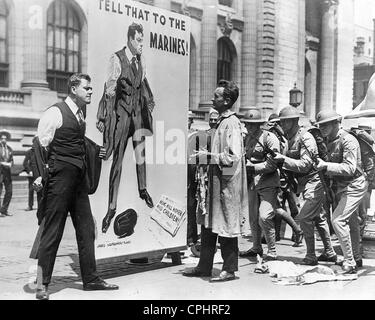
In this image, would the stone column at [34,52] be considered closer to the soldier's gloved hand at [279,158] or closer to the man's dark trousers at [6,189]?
the man's dark trousers at [6,189]

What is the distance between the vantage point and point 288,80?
116 feet

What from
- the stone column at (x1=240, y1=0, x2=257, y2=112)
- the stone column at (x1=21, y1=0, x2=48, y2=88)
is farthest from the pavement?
the stone column at (x1=240, y1=0, x2=257, y2=112)

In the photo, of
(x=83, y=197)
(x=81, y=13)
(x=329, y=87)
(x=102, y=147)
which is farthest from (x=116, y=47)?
(x=329, y=87)

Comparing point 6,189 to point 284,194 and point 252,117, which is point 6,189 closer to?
point 284,194

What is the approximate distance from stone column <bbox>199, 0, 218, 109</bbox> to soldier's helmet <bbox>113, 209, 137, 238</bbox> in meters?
23.2

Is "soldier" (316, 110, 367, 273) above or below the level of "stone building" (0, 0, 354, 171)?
below

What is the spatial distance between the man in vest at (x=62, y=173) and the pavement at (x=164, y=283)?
398mm

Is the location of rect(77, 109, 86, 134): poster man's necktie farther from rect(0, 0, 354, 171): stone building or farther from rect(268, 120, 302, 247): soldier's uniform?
rect(0, 0, 354, 171): stone building

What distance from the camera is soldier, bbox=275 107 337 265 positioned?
823 cm

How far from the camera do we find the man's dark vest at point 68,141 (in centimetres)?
639

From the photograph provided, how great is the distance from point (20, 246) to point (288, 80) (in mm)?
27205
